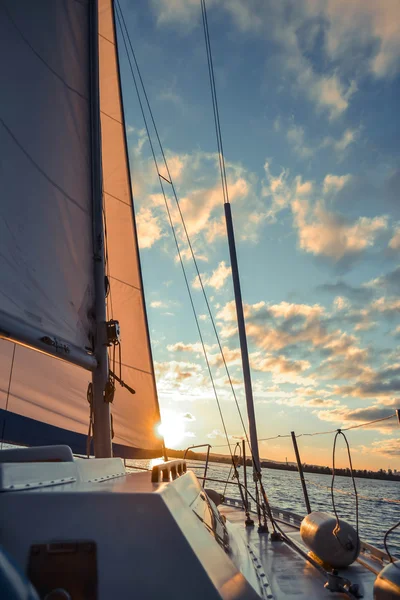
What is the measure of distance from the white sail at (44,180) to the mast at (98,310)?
9 cm

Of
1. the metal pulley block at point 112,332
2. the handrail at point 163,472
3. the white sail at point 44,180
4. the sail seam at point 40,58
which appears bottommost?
the handrail at point 163,472

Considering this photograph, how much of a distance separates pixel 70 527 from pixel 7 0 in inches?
187

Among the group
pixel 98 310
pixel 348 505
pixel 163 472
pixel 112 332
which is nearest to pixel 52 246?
pixel 98 310

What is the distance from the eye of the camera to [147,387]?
6344 millimetres

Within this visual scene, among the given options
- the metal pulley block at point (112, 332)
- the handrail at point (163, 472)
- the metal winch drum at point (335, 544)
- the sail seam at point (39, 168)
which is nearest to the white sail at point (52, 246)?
the sail seam at point (39, 168)

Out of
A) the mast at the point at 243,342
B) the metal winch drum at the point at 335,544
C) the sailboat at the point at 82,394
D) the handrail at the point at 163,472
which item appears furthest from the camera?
the mast at the point at 243,342

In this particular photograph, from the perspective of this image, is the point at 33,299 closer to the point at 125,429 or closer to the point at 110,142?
the point at 125,429

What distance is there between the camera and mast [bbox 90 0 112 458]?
441 cm

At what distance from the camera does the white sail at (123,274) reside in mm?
6008

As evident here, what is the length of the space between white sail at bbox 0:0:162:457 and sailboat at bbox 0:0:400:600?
2cm

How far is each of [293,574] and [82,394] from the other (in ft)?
10.9

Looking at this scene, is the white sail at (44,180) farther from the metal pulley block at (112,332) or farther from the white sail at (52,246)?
the metal pulley block at (112,332)

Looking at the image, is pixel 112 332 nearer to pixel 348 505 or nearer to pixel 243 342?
pixel 243 342

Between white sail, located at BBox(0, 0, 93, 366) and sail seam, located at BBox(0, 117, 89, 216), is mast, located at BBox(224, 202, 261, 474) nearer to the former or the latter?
white sail, located at BBox(0, 0, 93, 366)
